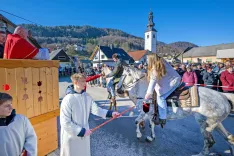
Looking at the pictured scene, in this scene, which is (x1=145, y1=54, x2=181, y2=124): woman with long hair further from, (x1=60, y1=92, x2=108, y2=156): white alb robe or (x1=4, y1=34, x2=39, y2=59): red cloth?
(x1=4, y1=34, x2=39, y2=59): red cloth

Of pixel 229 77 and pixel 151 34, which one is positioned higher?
pixel 151 34

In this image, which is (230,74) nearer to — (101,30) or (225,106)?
(225,106)

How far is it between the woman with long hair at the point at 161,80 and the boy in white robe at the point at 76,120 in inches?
68.5

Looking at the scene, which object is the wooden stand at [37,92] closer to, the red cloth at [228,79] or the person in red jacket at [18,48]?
the person in red jacket at [18,48]

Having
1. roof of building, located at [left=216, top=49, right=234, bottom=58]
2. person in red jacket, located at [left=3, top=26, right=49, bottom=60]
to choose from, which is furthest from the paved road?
roof of building, located at [left=216, top=49, right=234, bottom=58]

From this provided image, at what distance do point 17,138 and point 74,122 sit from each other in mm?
739

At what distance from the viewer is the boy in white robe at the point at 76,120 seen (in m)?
2.35

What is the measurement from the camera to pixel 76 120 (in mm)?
2426

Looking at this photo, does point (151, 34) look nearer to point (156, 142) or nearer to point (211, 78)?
point (211, 78)

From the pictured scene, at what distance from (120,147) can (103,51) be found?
134ft

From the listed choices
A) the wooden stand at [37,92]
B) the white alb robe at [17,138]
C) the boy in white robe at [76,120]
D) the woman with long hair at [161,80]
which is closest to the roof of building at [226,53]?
the woman with long hair at [161,80]

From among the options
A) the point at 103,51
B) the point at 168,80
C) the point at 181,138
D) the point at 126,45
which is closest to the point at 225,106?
the point at 168,80

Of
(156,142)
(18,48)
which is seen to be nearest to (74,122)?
(18,48)

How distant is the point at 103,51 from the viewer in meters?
44.0
